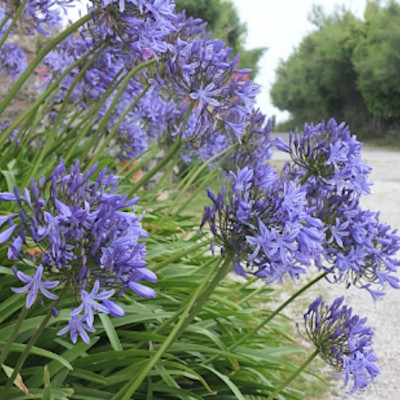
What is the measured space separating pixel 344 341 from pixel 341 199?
0.48 m

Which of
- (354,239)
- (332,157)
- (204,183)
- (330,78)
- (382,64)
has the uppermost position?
(382,64)

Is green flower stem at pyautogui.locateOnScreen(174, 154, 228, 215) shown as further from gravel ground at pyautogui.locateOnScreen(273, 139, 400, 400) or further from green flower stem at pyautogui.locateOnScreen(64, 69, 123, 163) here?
gravel ground at pyautogui.locateOnScreen(273, 139, 400, 400)

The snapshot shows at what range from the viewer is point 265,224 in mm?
1623

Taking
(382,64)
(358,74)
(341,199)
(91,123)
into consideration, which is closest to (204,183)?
(91,123)

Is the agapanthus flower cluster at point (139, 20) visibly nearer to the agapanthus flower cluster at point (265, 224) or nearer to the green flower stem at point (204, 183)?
the agapanthus flower cluster at point (265, 224)

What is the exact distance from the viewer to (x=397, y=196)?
12352 millimetres

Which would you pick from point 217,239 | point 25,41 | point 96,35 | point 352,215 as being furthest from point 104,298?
point 25,41

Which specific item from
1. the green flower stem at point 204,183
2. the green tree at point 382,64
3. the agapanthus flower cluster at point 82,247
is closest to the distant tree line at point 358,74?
the green tree at point 382,64

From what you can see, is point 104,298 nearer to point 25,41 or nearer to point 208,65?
point 208,65

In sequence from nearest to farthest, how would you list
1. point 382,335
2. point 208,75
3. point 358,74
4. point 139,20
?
1. point 139,20
2. point 208,75
3. point 382,335
4. point 358,74

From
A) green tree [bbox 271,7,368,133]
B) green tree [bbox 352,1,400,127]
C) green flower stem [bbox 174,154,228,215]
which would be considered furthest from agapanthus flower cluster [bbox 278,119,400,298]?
green tree [bbox 271,7,368,133]

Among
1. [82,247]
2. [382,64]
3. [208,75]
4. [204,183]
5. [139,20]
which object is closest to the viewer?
[82,247]

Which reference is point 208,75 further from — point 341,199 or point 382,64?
point 382,64

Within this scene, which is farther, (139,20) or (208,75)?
(208,75)
